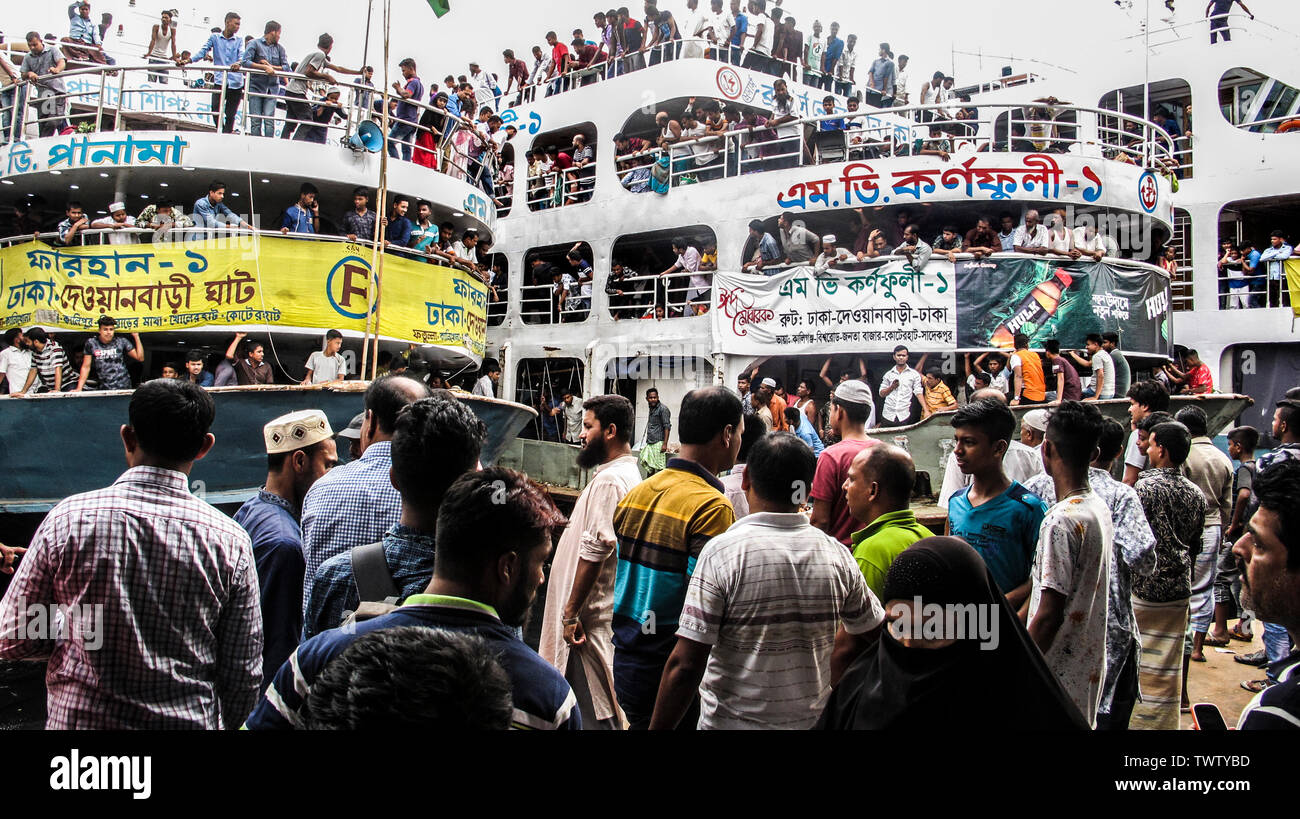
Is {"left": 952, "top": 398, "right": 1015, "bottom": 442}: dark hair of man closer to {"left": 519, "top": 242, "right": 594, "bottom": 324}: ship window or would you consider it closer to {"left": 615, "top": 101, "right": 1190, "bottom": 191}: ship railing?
{"left": 615, "top": 101, "right": 1190, "bottom": 191}: ship railing

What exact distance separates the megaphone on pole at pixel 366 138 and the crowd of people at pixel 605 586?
9425 millimetres

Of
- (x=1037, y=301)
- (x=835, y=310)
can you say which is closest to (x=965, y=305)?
(x=1037, y=301)

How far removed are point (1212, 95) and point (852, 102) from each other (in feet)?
22.5

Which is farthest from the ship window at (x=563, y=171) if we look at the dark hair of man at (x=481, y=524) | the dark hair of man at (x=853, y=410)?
the dark hair of man at (x=481, y=524)

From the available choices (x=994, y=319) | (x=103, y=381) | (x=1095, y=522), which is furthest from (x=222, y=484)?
(x=994, y=319)

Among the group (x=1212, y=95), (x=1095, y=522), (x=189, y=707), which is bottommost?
(x=189, y=707)

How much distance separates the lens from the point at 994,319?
1241cm

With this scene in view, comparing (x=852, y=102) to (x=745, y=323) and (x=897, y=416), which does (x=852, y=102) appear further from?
(x=897, y=416)

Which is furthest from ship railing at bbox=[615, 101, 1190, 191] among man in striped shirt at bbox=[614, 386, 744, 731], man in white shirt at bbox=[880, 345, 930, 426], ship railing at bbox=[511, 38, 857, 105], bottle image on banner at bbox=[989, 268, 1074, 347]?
man in striped shirt at bbox=[614, 386, 744, 731]

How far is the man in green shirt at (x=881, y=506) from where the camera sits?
2901 millimetres

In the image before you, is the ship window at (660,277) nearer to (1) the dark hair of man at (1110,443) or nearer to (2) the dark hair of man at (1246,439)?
(2) the dark hair of man at (1246,439)

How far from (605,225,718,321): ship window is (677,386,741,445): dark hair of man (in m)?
10.9

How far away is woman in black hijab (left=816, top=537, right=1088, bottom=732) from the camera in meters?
1.88

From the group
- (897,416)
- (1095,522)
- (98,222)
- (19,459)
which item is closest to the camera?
(1095,522)
